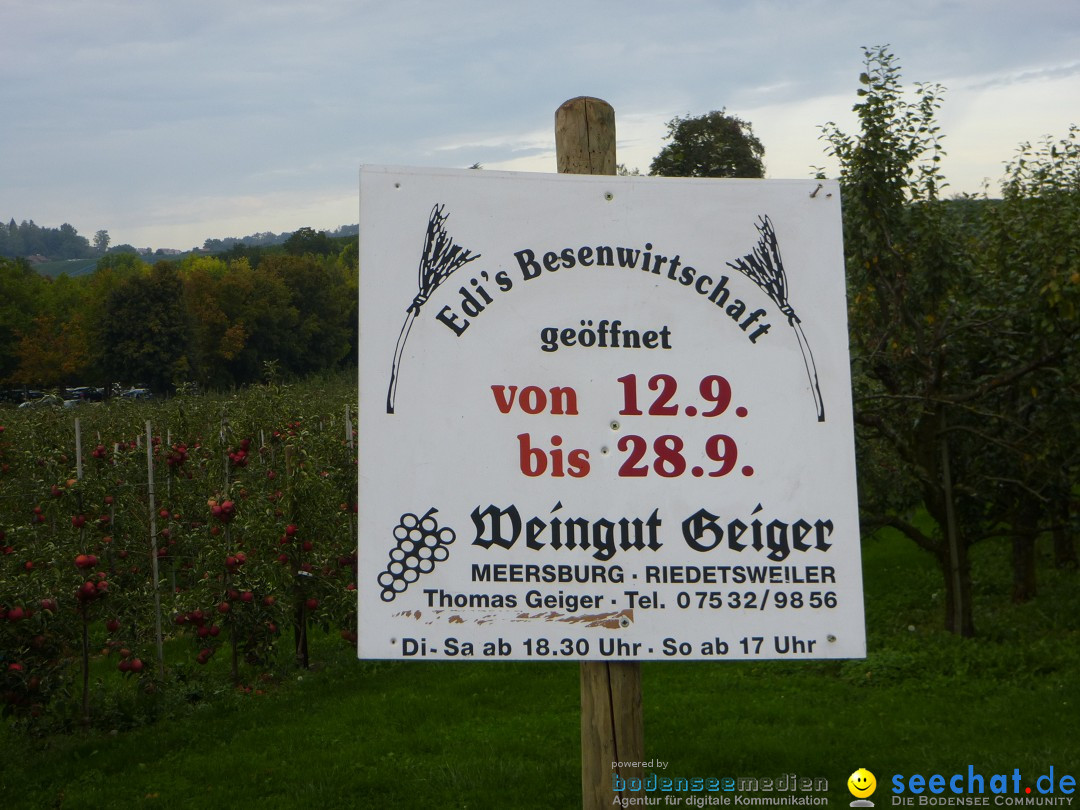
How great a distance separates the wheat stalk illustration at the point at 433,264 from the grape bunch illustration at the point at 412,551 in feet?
0.91

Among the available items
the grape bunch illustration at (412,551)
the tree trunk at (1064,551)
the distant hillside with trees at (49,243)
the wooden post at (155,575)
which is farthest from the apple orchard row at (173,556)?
the distant hillside with trees at (49,243)

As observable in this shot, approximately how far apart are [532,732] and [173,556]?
288 cm

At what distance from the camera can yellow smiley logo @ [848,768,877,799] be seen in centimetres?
457

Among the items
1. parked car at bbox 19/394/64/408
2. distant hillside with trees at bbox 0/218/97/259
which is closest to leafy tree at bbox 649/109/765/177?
parked car at bbox 19/394/64/408

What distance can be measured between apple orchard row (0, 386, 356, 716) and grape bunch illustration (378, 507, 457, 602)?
3987mm

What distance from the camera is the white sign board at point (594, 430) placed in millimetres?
2162

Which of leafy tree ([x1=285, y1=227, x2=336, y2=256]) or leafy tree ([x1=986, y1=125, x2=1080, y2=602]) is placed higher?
leafy tree ([x1=285, y1=227, x2=336, y2=256])

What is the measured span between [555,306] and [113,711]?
17.3 feet

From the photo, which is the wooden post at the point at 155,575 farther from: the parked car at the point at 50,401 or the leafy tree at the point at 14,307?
the leafy tree at the point at 14,307

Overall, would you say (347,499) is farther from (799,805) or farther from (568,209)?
(568,209)

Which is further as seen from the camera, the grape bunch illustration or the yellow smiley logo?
the yellow smiley logo

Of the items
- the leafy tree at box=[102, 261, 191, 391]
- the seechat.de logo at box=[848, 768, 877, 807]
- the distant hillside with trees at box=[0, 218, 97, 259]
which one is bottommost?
the seechat.de logo at box=[848, 768, 877, 807]

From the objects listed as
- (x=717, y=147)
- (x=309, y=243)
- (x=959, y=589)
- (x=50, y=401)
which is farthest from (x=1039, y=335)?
(x=309, y=243)

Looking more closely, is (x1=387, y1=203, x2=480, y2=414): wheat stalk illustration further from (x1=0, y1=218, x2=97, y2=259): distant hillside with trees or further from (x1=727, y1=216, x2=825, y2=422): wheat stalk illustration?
(x1=0, y1=218, x2=97, y2=259): distant hillside with trees
